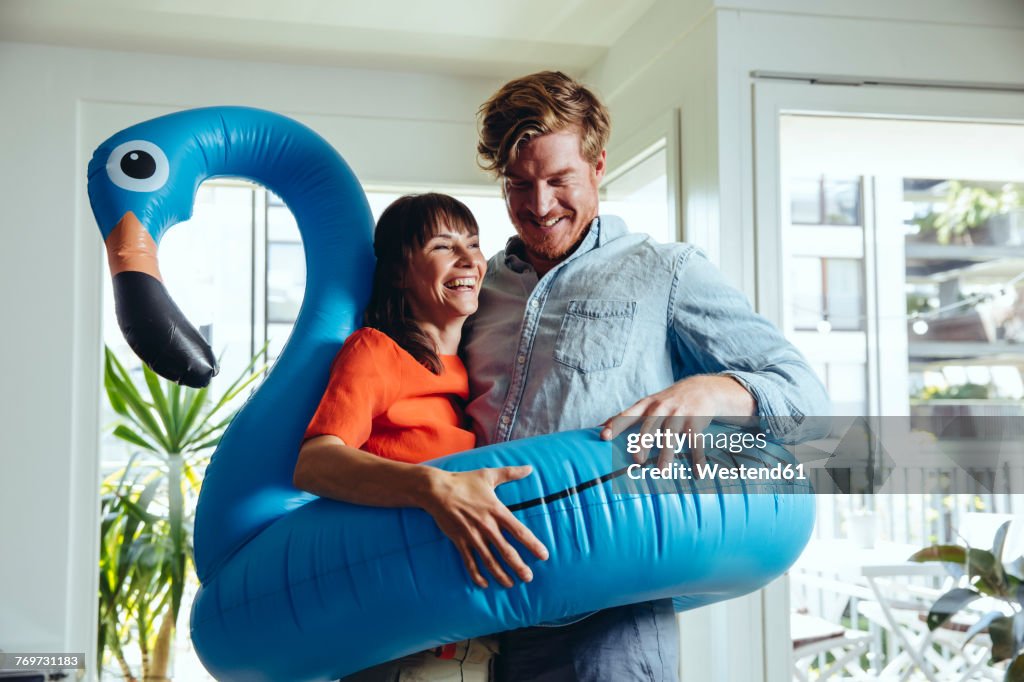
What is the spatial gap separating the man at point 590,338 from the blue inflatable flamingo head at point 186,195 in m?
0.27

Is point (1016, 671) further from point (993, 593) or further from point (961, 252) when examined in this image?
point (961, 252)

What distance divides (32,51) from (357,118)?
1.12 meters

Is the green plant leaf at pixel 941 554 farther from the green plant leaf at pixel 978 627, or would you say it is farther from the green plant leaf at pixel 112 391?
the green plant leaf at pixel 112 391

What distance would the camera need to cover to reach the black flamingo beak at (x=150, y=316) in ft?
4.40

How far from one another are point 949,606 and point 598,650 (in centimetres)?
153

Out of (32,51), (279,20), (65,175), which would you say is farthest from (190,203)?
(32,51)

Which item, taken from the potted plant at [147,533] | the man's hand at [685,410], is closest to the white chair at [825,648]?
the man's hand at [685,410]

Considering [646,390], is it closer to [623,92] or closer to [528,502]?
[528,502]

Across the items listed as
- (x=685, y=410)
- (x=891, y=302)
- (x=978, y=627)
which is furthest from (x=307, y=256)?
(x=978, y=627)

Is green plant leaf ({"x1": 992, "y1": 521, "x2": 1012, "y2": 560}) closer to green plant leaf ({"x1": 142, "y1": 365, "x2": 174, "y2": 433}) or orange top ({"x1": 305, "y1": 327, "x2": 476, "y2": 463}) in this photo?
orange top ({"x1": 305, "y1": 327, "x2": 476, "y2": 463})

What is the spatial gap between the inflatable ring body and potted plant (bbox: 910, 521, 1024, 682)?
136 cm

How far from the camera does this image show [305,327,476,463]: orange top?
1.33 metres

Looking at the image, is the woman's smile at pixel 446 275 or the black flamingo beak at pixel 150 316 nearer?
the black flamingo beak at pixel 150 316

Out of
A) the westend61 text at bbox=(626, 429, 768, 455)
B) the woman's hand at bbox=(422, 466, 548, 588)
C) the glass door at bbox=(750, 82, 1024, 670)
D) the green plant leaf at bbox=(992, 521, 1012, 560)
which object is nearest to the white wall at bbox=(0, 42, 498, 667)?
the glass door at bbox=(750, 82, 1024, 670)
